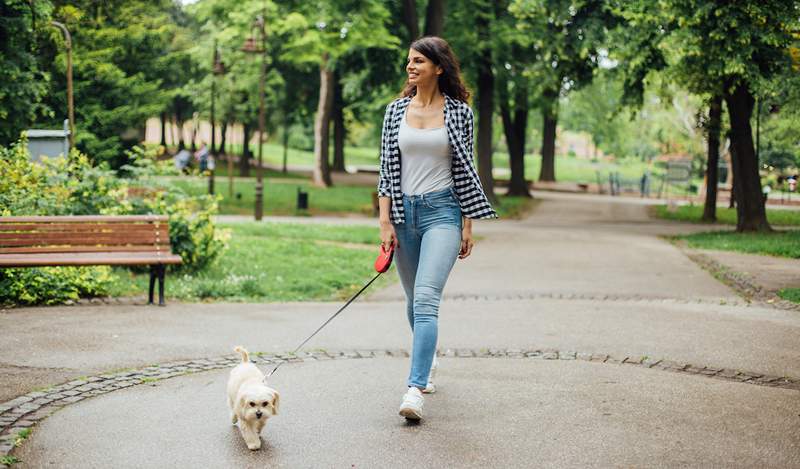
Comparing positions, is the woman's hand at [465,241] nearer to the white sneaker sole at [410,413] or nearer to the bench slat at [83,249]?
the white sneaker sole at [410,413]

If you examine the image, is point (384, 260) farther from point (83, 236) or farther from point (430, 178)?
point (83, 236)

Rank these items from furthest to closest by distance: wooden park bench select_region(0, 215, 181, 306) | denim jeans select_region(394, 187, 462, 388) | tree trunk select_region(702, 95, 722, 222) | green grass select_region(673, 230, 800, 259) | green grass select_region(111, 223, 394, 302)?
1. tree trunk select_region(702, 95, 722, 222)
2. green grass select_region(673, 230, 800, 259)
3. green grass select_region(111, 223, 394, 302)
4. wooden park bench select_region(0, 215, 181, 306)
5. denim jeans select_region(394, 187, 462, 388)

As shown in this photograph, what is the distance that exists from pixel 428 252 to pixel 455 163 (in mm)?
529

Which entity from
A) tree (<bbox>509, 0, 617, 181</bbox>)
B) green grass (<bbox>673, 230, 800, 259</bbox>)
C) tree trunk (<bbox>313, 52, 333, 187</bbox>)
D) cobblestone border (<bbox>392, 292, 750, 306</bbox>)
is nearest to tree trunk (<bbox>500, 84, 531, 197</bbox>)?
Result: tree trunk (<bbox>313, 52, 333, 187</bbox>)

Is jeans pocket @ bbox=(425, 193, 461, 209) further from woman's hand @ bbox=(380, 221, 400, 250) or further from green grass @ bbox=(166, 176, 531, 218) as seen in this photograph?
green grass @ bbox=(166, 176, 531, 218)

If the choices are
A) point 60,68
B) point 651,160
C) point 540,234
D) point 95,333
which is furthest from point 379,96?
point 651,160

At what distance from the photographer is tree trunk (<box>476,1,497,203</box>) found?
2988 cm

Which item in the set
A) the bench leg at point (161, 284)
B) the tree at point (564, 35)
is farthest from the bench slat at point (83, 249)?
the tree at point (564, 35)

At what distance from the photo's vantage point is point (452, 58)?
5.64 metres

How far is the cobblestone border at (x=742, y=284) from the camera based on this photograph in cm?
1048

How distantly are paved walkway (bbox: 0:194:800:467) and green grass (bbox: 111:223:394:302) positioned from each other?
79cm

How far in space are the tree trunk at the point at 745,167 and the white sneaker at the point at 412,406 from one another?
17625mm

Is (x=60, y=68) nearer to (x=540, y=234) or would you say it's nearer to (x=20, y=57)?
(x=20, y=57)

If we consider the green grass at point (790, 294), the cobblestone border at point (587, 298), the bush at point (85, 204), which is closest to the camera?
the bush at point (85, 204)
